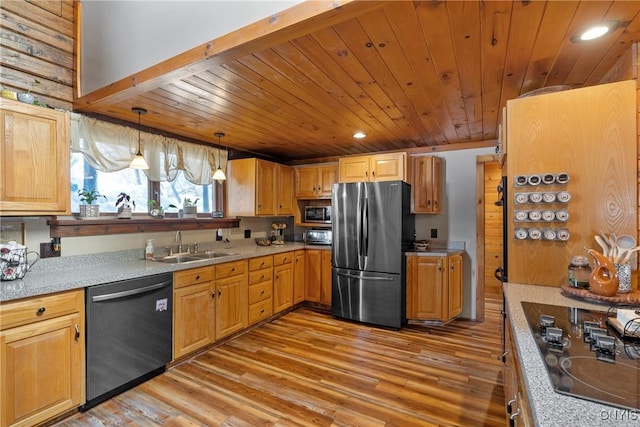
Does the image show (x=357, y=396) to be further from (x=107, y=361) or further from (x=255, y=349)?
(x=107, y=361)

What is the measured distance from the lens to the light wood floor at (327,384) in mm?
1979

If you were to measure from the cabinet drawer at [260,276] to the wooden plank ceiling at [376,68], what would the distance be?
1607mm

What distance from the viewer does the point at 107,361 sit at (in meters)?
2.13

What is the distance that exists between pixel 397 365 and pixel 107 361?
2232 millimetres

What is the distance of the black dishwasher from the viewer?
2059 millimetres

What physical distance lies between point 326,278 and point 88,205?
275 cm

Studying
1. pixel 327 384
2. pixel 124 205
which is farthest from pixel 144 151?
pixel 327 384

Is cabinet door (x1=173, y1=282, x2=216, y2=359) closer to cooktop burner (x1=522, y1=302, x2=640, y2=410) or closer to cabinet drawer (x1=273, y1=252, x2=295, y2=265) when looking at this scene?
cabinet drawer (x1=273, y1=252, x2=295, y2=265)

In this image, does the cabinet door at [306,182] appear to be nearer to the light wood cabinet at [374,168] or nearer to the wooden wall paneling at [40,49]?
the light wood cabinet at [374,168]

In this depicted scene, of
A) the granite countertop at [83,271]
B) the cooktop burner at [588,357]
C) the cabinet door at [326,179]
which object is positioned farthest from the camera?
the cabinet door at [326,179]

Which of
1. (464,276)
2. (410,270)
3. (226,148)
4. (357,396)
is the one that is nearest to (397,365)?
(357,396)

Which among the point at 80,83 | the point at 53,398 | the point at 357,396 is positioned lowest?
the point at 357,396

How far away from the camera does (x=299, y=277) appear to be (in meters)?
4.23

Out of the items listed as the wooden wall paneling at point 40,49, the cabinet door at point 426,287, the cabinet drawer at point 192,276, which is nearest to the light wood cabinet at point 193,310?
the cabinet drawer at point 192,276
